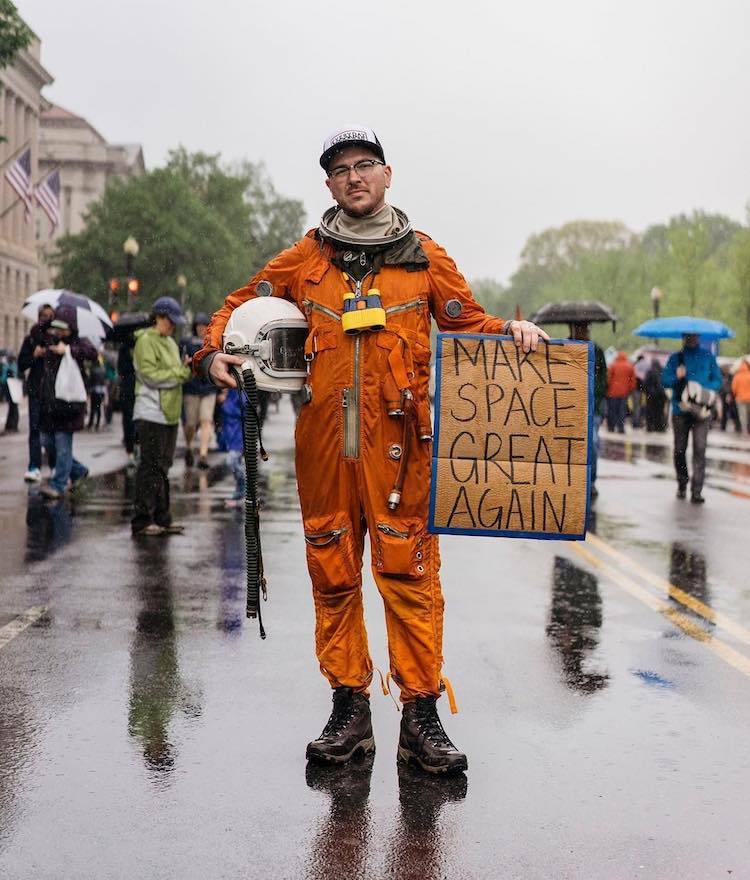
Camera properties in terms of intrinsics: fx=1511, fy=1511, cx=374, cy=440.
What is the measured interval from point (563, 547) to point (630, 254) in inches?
3147

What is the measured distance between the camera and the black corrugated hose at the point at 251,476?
5.31 meters

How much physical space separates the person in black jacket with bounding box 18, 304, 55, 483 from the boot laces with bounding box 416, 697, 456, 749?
11.1m

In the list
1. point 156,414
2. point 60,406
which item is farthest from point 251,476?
point 60,406

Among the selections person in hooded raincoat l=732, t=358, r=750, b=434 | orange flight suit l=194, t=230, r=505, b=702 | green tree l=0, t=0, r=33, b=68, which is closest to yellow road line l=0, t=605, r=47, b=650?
orange flight suit l=194, t=230, r=505, b=702

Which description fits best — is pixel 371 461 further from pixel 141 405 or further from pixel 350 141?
pixel 141 405

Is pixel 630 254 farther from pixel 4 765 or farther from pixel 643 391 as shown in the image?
pixel 4 765

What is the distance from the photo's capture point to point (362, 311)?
16.8ft

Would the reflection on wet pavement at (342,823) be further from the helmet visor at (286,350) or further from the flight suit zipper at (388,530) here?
the helmet visor at (286,350)

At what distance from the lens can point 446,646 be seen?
7.52m

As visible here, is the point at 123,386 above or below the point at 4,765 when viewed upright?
above

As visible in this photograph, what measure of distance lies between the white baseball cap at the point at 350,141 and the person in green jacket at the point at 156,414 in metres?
6.90

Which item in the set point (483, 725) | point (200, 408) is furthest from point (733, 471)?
point (483, 725)

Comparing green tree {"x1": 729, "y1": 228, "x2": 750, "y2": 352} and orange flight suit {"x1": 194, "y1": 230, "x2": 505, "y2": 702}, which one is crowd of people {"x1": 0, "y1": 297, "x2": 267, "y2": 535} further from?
green tree {"x1": 729, "y1": 228, "x2": 750, "y2": 352}

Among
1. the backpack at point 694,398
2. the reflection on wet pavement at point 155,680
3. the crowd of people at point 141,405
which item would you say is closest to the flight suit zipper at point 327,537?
the reflection on wet pavement at point 155,680
